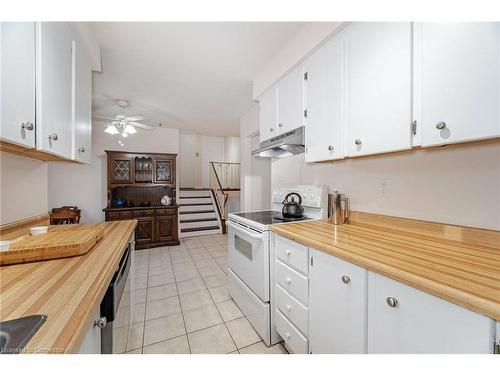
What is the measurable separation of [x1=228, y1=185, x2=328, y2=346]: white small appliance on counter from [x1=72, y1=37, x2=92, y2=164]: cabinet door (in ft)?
4.46

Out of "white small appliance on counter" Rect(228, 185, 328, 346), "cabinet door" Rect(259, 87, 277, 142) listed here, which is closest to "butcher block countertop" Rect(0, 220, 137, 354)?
"white small appliance on counter" Rect(228, 185, 328, 346)

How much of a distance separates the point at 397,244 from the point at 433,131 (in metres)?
0.60

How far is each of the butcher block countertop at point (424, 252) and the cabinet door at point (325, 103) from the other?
1.99 feet

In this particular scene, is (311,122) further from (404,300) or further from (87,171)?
(87,171)

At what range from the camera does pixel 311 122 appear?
5.70 feet

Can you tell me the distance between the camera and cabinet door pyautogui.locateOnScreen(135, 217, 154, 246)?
395cm

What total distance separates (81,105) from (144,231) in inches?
118

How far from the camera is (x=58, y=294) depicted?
2.18 feet

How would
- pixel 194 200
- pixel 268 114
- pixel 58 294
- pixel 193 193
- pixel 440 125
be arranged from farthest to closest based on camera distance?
pixel 193 193
pixel 194 200
pixel 268 114
pixel 440 125
pixel 58 294

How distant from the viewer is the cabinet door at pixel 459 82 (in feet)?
2.68

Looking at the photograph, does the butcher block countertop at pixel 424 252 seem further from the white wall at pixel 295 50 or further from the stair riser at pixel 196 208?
the stair riser at pixel 196 208

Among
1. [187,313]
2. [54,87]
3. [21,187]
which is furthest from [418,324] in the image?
[21,187]

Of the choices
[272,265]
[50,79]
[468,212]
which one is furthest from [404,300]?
[50,79]

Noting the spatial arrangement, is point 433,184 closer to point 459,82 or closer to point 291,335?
point 459,82
